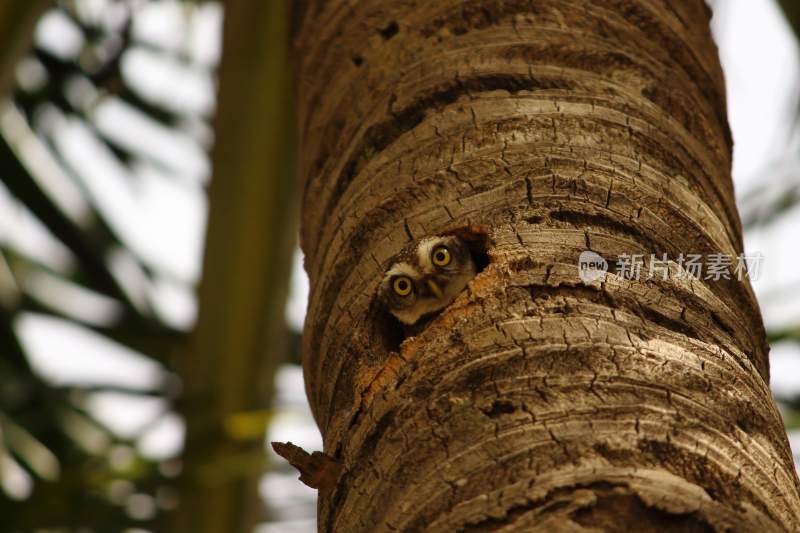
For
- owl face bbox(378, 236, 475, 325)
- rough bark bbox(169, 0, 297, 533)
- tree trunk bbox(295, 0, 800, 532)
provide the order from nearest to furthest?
tree trunk bbox(295, 0, 800, 532) → owl face bbox(378, 236, 475, 325) → rough bark bbox(169, 0, 297, 533)

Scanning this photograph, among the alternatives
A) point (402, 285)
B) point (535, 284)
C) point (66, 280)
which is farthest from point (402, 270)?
point (66, 280)

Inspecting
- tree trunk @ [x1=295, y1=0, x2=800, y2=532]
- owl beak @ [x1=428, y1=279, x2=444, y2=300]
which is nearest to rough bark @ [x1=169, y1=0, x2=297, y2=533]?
tree trunk @ [x1=295, y1=0, x2=800, y2=532]

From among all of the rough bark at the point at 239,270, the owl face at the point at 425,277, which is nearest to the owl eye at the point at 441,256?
the owl face at the point at 425,277

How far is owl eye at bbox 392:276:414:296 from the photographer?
58.1 inches

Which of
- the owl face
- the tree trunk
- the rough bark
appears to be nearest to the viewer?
the tree trunk

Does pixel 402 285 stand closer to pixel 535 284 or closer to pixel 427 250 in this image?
pixel 427 250

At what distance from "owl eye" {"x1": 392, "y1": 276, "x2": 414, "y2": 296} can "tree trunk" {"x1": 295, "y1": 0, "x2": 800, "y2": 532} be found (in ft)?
0.18

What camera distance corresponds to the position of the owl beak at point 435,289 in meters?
1.45

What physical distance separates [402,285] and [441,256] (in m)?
0.08

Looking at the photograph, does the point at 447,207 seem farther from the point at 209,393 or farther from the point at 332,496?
the point at 209,393

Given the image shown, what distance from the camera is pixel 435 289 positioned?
1534 millimetres

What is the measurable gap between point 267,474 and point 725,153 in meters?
2.36

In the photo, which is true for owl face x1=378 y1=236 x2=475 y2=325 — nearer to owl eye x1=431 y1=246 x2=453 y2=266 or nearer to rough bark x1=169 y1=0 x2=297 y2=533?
owl eye x1=431 y1=246 x2=453 y2=266

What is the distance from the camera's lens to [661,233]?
1.41 metres
